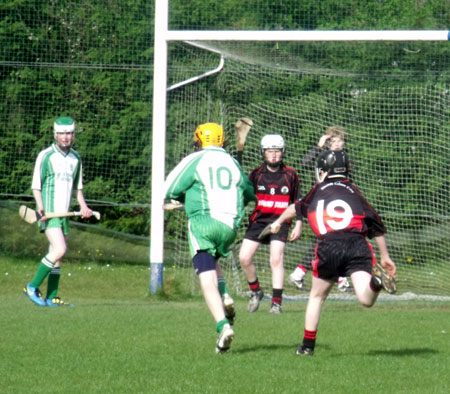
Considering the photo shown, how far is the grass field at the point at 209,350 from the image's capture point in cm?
573

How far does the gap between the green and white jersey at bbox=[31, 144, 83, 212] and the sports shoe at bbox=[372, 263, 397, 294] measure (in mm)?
5012

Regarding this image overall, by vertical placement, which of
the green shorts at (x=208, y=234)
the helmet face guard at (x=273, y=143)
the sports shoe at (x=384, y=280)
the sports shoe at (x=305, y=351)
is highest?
the helmet face guard at (x=273, y=143)

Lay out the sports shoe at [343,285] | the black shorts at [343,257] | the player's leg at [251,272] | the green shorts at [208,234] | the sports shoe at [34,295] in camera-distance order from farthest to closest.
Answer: the sports shoe at [343,285], the sports shoe at [34,295], the player's leg at [251,272], the green shorts at [208,234], the black shorts at [343,257]

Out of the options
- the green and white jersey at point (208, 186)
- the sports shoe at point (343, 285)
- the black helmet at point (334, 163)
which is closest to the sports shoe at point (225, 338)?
the green and white jersey at point (208, 186)

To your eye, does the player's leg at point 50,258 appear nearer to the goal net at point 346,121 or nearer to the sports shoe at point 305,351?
the goal net at point 346,121

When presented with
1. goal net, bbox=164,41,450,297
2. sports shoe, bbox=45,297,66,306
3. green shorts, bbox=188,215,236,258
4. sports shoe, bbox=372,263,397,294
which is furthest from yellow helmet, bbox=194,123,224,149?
goal net, bbox=164,41,450,297

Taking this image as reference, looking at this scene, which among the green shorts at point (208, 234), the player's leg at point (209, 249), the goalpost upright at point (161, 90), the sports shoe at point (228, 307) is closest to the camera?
the player's leg at point (209, 249)

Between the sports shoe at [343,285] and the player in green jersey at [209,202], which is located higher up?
the player in green jersey at [209,202]

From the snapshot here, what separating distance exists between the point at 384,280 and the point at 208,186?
156cm

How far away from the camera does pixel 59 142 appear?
10602 mm

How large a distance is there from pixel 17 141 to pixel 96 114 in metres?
1.31

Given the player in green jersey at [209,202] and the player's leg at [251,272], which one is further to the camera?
the player's leg at [251,272]

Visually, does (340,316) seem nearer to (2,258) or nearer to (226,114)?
(226,114)

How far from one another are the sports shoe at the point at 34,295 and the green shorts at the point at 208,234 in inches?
150
